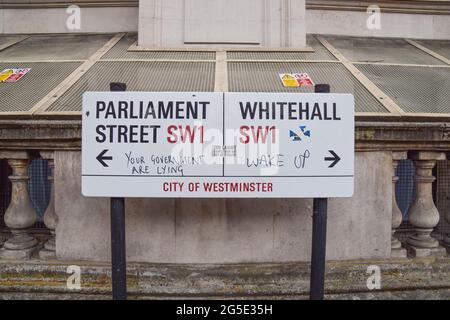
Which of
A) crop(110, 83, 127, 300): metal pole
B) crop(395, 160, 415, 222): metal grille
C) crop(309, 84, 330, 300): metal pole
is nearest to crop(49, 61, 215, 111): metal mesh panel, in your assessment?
crop(110, 83, 127, 300): metal pole

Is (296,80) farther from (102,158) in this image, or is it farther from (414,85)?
(102,158)

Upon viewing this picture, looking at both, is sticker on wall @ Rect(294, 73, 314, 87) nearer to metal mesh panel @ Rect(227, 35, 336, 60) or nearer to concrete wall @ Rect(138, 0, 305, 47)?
metal mesh panel @ Rect(227, 35, 336, 60)

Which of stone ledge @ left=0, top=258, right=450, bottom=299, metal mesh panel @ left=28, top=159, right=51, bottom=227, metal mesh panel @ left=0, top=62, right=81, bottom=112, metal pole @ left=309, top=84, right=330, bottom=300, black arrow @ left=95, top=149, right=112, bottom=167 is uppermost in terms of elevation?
metal mesh panel @ left=0, top=62, right=81, bottom=112

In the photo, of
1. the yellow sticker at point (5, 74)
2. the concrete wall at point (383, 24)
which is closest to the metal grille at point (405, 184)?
the concrete wall at point (383, 24)

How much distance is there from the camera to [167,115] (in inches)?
119

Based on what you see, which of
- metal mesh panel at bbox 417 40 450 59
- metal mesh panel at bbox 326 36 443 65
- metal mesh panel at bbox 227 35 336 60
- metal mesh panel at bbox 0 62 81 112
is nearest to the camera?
metal mesh panel at bbox 0 62 81 112

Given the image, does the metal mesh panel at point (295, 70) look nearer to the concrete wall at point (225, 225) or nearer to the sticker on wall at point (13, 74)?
the concrete wall at point (225, 225)

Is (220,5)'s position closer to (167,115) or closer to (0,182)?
(167,115)

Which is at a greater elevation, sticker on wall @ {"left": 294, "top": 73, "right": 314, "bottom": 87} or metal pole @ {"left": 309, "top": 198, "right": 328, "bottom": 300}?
sticker on wall @ {"left": 294, "top": 73, "right": 314, "bottom": 87}

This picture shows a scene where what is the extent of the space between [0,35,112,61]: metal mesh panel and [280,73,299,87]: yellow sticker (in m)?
2.93

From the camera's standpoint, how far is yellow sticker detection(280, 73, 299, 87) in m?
4.53

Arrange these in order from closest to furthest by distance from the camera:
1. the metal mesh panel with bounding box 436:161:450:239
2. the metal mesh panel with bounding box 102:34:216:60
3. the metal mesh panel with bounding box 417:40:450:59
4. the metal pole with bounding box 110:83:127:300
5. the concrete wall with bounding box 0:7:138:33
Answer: the metal pole with bounding box 110:83:127:300
the metal mesh panel with bounding box 436:161:450:239
the metal mesh panel with bounding box 102:34:216:60
the metal mesh panel with bounding box 417:40:450:59
the concrete wall with bounding box 0:7:138:33

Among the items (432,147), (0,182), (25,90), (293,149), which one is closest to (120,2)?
(25,90)

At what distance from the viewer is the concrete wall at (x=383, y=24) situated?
6.91m
